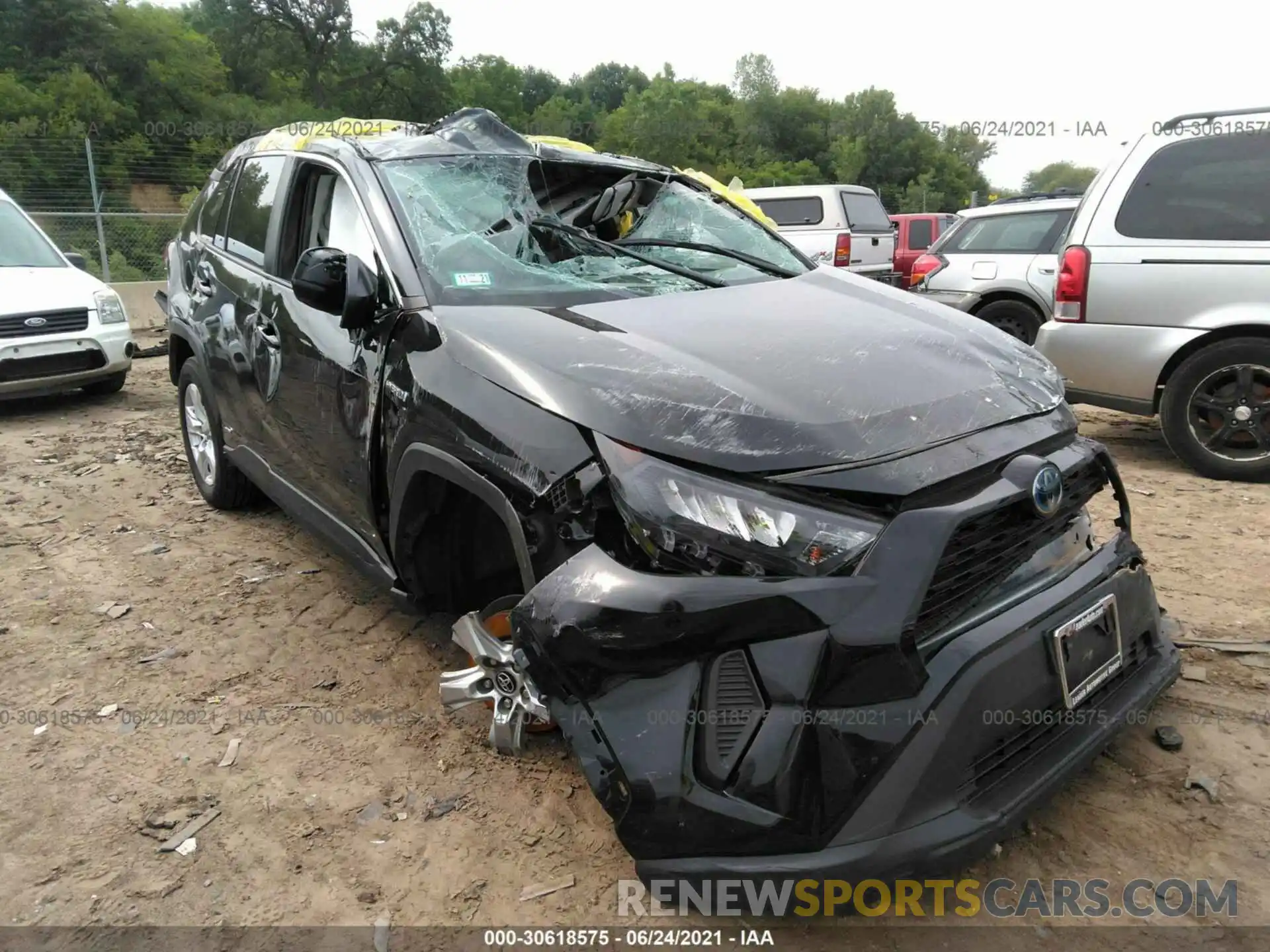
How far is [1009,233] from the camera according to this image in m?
7.88

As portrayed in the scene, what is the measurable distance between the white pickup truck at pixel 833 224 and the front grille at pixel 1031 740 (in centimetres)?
1097

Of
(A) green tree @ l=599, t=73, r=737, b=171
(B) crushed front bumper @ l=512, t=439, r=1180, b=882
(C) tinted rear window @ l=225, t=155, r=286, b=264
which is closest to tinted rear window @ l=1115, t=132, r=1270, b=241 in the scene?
(B) crushed front bumper @ l=512, t=439, r=1180, b=882

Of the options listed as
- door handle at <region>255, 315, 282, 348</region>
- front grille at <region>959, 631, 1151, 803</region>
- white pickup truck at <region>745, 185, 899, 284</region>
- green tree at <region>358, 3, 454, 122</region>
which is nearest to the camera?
front grille at <region>959, 631, 1151, 803</region>

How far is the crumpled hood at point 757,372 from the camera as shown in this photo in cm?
203

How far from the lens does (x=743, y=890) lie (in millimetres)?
1917

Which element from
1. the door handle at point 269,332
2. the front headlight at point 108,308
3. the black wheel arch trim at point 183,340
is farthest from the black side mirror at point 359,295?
the front headlight at point 108,308

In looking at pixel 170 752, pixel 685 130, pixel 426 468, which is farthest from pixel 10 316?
pixel 685 130

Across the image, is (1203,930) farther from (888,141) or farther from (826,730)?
(888,141)

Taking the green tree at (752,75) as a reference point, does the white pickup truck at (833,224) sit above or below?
below

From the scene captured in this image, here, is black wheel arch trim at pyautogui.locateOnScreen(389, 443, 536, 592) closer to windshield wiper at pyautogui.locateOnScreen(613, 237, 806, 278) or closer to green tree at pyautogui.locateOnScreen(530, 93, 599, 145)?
windshield wiper at pyautogui.locateOnScreen(613, 237, 806, 278)

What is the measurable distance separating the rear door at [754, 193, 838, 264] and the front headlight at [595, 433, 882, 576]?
11.4 metres

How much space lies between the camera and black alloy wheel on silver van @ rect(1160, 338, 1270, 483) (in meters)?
4.92

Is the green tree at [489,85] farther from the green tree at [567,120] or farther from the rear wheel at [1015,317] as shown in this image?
the rear wheel at [1015,317]

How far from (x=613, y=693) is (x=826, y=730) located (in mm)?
446
